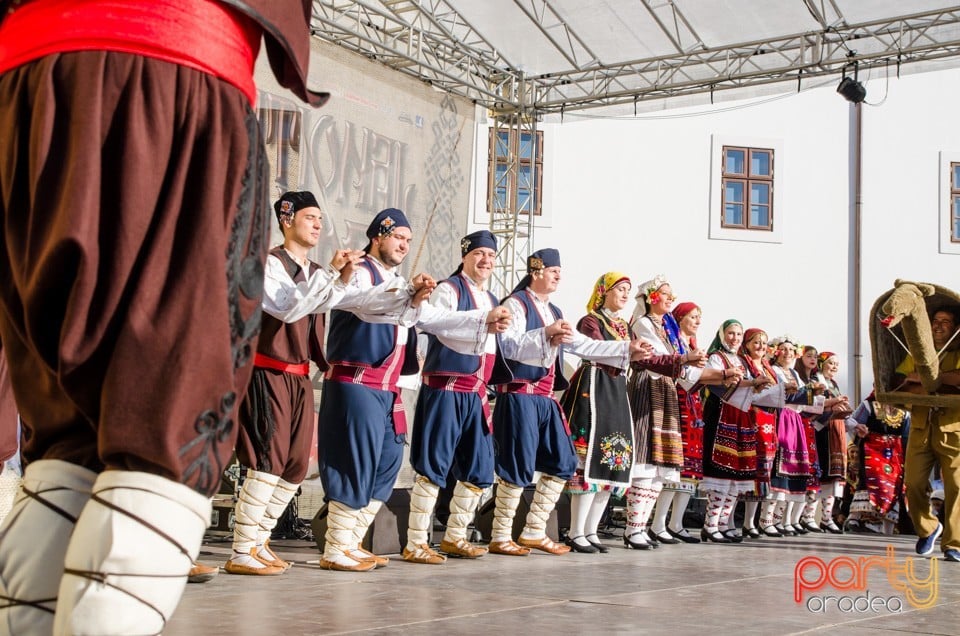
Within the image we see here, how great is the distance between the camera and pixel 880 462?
29.9 feet

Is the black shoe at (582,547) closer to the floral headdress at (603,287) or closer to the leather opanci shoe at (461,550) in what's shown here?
the leather opanci shoe at (461,550)

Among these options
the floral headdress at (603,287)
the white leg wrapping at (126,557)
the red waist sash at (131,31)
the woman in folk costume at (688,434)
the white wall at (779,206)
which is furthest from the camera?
the white wall at (779,206)

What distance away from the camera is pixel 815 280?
12.7 m

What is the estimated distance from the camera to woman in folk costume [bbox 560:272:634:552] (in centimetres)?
585

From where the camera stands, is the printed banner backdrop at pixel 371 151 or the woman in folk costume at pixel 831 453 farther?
the woman in folk costume at pixel 831 453

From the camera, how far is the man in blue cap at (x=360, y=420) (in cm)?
422

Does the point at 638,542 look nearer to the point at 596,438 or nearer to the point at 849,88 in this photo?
the point at 596,438

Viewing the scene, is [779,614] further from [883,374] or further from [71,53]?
[883,374]

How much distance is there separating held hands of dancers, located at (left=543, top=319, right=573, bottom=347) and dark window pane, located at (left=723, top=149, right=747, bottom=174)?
8451 millimetres

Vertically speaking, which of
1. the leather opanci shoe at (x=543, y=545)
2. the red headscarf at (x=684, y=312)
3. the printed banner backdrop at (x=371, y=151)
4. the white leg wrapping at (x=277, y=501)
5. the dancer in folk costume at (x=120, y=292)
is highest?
the printed banner backdrop at (x=371, y=151)

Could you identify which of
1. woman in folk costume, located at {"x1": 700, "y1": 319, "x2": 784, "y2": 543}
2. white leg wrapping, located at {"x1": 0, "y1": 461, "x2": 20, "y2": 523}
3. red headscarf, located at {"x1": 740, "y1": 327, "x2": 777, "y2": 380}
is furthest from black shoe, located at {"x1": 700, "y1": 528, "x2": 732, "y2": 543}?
white leg wrapping, located at {"x1": 0, "y1": 461, "x2": 20, "y2": 523}

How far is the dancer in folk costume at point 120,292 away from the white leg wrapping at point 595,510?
493cm

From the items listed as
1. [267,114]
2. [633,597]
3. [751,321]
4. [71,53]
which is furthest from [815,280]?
[71,53]

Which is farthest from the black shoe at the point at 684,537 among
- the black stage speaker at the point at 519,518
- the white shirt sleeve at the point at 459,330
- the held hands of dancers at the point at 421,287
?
the held hands of dancers at the point at 421,287
